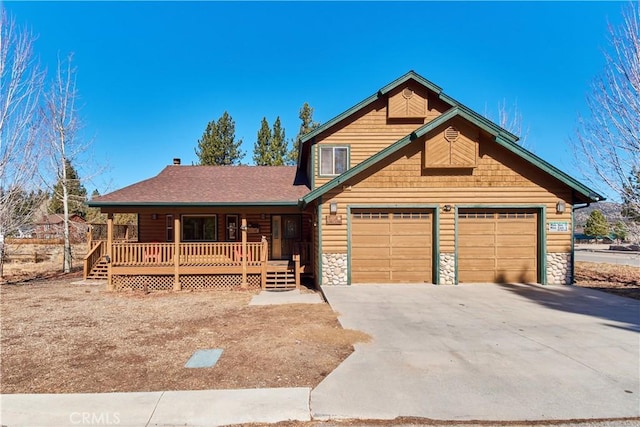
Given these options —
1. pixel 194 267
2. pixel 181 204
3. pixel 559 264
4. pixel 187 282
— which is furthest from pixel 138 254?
pixel 559 264

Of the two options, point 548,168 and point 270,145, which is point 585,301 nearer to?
point 548,168

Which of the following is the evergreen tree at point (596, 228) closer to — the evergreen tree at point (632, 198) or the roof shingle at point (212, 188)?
the evergreen tree at point (632, 198)

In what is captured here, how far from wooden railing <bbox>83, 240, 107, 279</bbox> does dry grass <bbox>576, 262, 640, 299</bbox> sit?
59.6 ft

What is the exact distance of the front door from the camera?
48.6ft

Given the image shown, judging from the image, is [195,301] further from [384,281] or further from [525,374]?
[525,374]

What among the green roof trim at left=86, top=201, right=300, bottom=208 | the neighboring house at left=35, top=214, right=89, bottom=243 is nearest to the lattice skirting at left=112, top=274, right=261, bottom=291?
the green roof trim at left=86, top=201, right=300, bottom=208

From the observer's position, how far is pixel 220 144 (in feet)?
102

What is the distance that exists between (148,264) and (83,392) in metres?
8.45

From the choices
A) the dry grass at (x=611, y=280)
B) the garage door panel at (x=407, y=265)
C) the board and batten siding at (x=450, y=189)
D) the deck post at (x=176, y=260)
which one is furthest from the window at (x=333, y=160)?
the dry grass at (x=611, y=280)

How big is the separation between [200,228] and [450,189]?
10.2m

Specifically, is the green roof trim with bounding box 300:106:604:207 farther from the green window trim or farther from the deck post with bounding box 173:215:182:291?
the deck post with bounding box 173:215:182:291

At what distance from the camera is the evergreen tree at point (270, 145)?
31422 mm

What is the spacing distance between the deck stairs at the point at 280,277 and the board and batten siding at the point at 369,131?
386 cm

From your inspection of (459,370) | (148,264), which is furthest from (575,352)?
(148,264)
